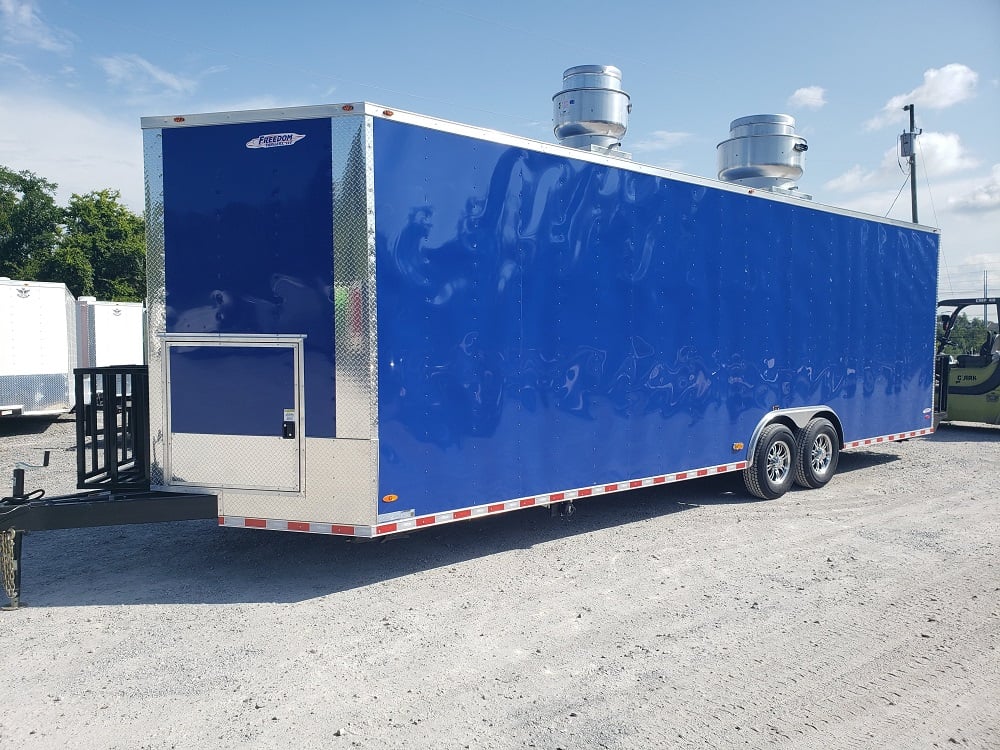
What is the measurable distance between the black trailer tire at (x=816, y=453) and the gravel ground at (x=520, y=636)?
4.72 feet

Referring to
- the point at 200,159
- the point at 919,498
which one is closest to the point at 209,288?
the point at 200,159

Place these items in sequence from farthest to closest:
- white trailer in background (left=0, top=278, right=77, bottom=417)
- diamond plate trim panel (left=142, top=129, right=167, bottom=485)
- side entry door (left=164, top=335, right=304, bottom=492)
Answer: white trailer in background (left=0, top=278, right=77, bottom=417)
diamond plate trim panel (left=142, top=129, right=167, bottom=485)
side entry door (left=164, top=335, right=304, bottom=492)

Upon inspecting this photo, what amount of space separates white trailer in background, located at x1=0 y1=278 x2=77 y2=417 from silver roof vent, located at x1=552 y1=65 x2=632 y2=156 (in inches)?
433

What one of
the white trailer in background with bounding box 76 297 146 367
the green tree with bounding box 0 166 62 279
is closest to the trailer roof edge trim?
the white trailer in background with bounding box 76 297 146 367

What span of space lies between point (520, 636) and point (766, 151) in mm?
7792

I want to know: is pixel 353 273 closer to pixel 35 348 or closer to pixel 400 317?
pixel 400 317

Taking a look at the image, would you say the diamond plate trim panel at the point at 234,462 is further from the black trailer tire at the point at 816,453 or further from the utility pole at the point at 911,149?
the utility pole at the point at 911,149

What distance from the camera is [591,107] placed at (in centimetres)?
868

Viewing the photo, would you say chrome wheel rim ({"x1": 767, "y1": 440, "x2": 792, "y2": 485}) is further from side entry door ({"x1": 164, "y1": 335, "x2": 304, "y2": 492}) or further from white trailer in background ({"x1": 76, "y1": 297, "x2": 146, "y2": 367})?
white trailer in background ({"x1": 76, "y1": 297, "x2": 146, "y2": 367})

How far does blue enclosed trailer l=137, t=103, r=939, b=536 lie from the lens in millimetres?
5574

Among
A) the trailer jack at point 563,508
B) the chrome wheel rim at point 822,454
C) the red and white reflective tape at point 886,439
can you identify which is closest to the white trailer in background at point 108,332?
the trailer jack at point 563,508

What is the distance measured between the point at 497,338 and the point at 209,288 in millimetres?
2234

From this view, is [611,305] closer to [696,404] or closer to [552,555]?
[696,404]

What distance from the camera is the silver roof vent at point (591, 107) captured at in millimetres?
8680
